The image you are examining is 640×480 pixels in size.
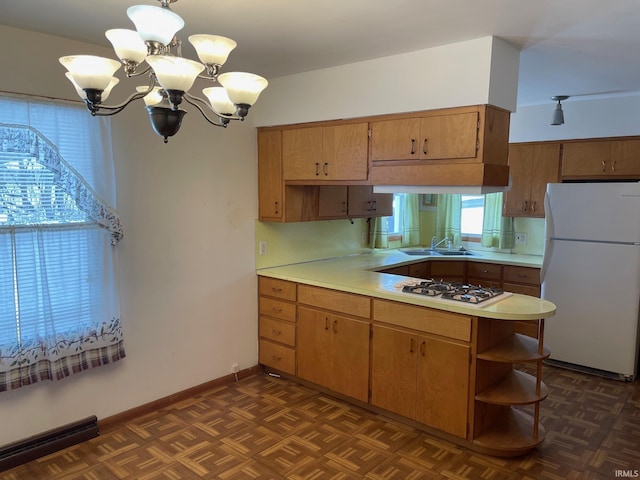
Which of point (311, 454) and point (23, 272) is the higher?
point (23, 272)

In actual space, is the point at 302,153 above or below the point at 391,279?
above

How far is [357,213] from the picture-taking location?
14.7ft

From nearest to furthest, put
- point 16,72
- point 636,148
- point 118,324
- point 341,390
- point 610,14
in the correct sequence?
1. point 610,14
2. point 16,72
3. point 118,324
4. point 341,390
5. point 636,148

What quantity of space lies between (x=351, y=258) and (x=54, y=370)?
2.76 m

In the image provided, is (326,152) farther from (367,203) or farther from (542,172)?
(542,172)

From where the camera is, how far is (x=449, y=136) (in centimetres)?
284

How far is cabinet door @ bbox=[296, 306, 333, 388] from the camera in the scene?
354 centimetres

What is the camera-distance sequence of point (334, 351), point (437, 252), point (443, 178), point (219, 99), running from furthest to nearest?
point (437, 252)
point (334, 351)
point (443, 178)
point (219, 99)

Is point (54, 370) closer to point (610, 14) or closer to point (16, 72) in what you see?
point (16, 72)

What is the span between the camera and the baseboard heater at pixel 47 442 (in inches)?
105

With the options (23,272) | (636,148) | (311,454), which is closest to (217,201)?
(23,272)

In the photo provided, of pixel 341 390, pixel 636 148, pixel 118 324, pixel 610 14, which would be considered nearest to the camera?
pixel 610 14

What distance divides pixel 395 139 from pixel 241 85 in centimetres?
164

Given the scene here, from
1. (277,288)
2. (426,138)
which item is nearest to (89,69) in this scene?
(426,138)
